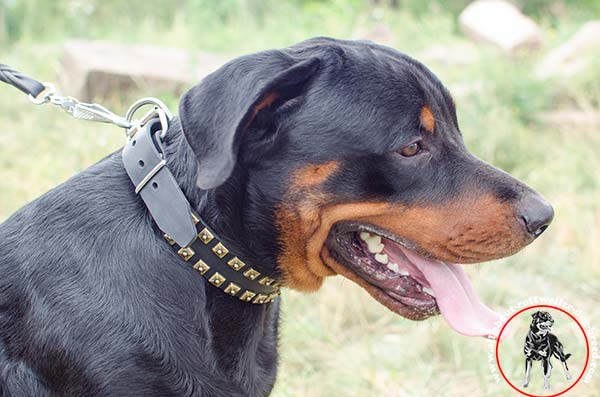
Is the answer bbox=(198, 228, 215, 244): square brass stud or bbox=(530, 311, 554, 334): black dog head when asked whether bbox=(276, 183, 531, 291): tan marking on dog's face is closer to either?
bbox=(198, 228, 215, 244): square brass stud

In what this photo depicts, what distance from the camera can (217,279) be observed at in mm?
2596

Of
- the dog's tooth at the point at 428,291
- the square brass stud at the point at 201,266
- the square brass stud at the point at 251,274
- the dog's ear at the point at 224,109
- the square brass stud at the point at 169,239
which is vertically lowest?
the dog's tooth at the point at 428,291

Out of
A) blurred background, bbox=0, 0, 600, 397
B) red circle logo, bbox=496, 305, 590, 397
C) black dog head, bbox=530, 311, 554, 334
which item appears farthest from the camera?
blurred background, bbox=0, 0, 600, 397

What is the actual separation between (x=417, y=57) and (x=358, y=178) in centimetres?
693

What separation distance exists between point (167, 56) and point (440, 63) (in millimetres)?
3007

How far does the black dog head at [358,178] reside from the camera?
2.64 metres

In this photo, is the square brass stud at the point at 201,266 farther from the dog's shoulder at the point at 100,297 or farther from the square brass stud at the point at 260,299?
the square brass stud at the point at 260,299

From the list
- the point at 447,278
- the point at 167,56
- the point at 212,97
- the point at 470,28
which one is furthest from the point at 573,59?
the point at 212,97

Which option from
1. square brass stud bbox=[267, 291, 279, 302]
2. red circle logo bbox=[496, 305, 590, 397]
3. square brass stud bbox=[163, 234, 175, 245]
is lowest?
red circle logo bbox=[496, 305, 590, 397]

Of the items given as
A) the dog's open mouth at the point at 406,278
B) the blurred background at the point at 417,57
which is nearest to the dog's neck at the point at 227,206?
the dog's open mouth at the point at 406,278

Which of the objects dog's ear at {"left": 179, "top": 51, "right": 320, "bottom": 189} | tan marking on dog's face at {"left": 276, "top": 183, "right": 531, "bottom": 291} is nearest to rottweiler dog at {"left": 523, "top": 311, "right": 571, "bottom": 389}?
tan marking on dog's face at {"left": 276, "top": 183, "right": 531, "bottom": 291}

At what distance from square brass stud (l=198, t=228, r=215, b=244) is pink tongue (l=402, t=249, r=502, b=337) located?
70cm

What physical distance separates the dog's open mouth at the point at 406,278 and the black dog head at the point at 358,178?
1 centimetres

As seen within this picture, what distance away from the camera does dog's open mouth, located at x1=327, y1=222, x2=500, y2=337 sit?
2762 mm
